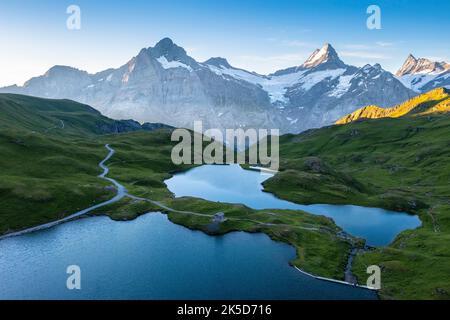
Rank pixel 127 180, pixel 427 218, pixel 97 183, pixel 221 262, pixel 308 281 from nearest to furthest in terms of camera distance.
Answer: pixel 308 281
pixel 221 262
pixel 427 218
pixel 97 183
pixel 127 180

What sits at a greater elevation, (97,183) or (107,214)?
(97,183)

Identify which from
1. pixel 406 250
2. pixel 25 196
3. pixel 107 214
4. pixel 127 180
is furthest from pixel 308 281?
pixel 127 180

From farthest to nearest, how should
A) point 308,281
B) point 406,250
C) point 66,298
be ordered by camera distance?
point 406,250, point 308,281, point 66,298

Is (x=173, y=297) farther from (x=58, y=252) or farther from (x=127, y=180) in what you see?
(x=127, y=180)

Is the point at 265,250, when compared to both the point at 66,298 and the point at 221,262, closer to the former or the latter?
the point at 221,262

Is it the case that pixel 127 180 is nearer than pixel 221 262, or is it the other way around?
pixel 221 262

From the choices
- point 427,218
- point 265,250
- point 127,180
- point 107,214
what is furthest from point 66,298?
point 427,218

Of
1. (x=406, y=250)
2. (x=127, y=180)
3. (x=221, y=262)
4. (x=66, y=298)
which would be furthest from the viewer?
(x=127, y=180)
